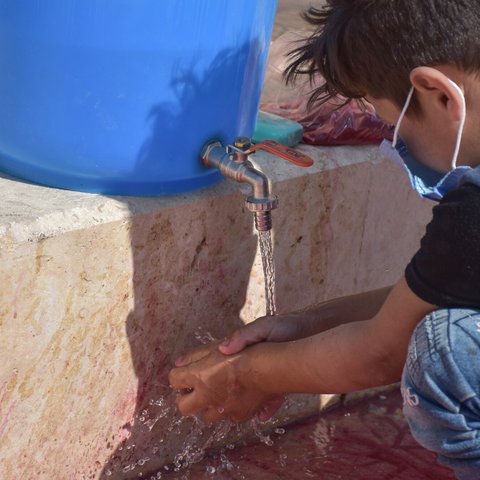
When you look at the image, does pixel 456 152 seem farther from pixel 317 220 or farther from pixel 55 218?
pixel 55 218

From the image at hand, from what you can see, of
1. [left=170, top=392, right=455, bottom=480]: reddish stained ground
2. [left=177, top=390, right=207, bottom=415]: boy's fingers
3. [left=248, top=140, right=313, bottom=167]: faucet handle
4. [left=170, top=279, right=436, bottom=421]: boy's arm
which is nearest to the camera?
[left=170, top=279, right=436, bottom=421]: boy's arm

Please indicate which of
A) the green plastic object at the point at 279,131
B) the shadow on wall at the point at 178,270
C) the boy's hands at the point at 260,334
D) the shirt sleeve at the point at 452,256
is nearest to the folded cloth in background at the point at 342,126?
the green plastic object at the point at 279,131

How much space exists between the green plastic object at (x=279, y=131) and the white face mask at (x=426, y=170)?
1.33ft

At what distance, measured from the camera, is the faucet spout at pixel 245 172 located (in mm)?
1633

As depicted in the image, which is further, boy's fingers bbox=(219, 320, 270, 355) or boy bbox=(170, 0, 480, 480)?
boy's fingers bbox=(219, 320, 270, 355)

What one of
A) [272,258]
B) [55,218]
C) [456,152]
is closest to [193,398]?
[272,258]

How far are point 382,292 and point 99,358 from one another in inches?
22.3

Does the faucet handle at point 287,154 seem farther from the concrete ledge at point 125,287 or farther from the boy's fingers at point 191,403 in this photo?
the boy's fingers at point 191,403

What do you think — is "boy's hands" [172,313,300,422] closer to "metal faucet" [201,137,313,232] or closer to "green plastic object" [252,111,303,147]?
"metal faucet" [201,137,313,232]

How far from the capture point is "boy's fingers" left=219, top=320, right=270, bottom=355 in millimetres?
1687

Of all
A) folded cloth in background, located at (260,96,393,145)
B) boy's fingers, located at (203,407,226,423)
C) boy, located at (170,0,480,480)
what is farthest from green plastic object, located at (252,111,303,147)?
boy's fingers, located at (203,407,226,423)

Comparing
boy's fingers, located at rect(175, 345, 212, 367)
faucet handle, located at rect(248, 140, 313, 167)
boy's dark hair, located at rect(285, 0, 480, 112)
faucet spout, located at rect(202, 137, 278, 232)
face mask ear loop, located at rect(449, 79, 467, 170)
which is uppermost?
boy's dark hair, located at rect(285, 0, 480, 112)

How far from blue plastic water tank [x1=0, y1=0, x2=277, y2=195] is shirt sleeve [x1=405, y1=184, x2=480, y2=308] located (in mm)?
496

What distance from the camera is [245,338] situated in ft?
5.55
